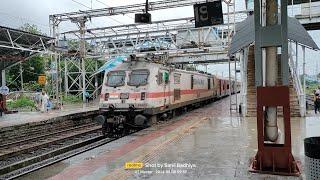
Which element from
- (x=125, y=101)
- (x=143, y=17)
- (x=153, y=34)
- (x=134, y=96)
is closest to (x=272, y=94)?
(x=143, y=17)

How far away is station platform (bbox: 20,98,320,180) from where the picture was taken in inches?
320

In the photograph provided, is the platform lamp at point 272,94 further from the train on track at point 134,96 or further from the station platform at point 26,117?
the station platform at point 26,117

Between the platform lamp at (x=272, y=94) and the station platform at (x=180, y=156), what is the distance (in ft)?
1.28

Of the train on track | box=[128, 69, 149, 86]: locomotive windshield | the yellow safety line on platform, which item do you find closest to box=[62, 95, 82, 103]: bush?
the train on track

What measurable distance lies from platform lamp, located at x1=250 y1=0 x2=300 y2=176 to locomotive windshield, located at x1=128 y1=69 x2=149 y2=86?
9.05 meters

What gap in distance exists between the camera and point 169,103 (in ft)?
62.1

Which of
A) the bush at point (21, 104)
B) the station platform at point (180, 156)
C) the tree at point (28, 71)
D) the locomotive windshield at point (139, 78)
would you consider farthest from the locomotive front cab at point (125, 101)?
the tree at point (28, 71)

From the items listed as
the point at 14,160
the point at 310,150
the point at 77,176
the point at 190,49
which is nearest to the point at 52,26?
the point at 190,49

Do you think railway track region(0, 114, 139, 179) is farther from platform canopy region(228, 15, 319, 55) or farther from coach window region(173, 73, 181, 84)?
platform canopy region(228, 15, 319, 55)

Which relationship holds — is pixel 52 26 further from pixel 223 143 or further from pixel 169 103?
pixel 223 143

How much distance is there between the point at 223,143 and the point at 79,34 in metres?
21.8

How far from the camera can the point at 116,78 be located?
57.3 feet

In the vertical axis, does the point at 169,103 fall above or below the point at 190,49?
below

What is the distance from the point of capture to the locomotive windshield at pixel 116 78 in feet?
56.6
